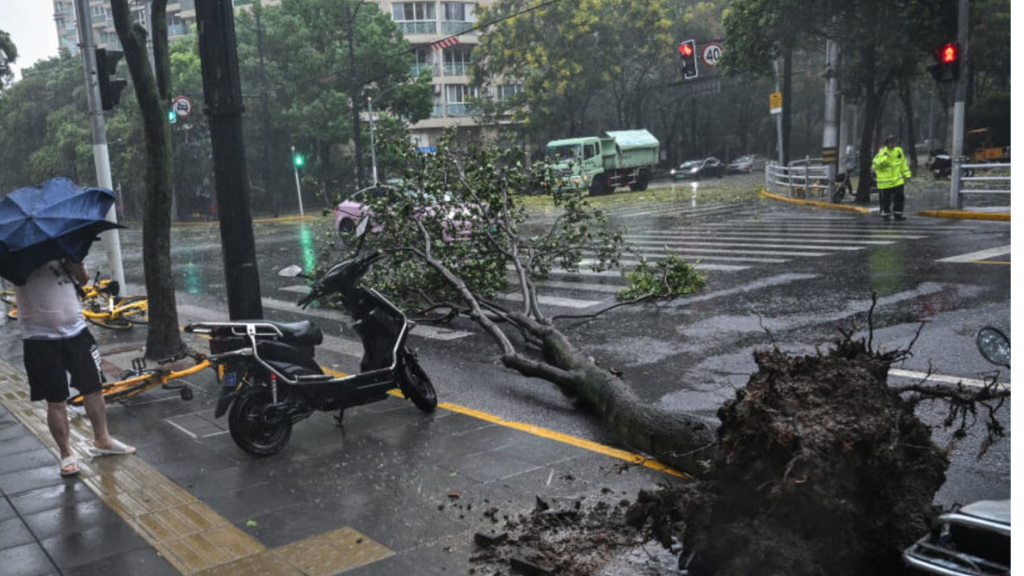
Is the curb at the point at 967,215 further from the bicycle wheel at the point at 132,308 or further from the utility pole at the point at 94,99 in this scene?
the utility pole at the point at 94,99

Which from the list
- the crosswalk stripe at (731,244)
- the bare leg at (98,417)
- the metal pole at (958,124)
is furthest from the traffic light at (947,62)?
the bare leg at (98,417)

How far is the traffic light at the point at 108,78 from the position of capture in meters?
11.1

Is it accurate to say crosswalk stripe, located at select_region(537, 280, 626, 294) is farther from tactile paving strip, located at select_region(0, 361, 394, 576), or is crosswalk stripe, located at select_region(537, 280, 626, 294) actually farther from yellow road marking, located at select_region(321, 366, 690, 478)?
tactile paving strip, located at select_region(0, 361, 394, 576)

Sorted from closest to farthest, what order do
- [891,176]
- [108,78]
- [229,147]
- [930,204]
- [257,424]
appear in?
[257,424] < [229,147] < [108,78] < [891,176] < [930,204]

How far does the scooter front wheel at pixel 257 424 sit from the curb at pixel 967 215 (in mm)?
16704

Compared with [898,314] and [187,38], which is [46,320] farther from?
[187,38]

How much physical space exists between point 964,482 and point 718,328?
14.9ft

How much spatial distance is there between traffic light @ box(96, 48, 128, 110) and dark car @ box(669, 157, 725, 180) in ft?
143

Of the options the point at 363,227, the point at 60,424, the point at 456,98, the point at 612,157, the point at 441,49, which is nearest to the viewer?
the point at 60,424

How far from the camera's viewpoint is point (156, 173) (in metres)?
8.76

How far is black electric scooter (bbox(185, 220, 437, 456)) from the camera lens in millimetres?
5930

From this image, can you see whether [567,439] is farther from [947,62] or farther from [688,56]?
[688,56]

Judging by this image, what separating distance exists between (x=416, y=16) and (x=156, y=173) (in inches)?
2120

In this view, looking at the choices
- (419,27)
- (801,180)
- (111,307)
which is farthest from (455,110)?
(111,307)
